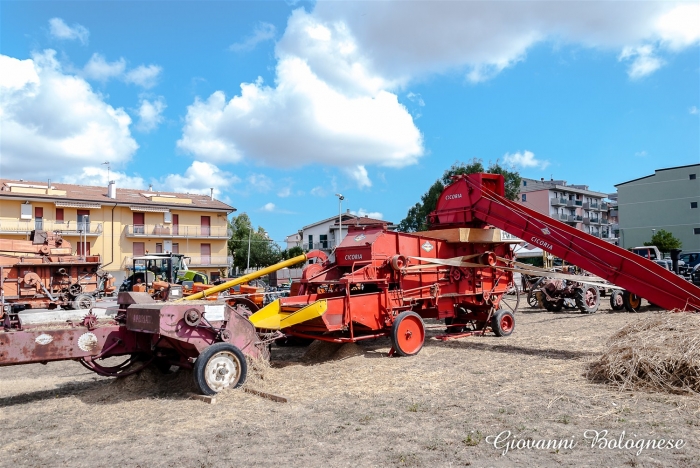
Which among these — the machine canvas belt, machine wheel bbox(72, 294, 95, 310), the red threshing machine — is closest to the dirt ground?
the red threshing machine

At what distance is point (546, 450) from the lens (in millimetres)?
4922

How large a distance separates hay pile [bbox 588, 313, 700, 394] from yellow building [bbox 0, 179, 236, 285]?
138 ft

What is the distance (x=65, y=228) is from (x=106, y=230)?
143 inches

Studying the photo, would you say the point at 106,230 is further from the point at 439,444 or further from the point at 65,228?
the point at 439,444

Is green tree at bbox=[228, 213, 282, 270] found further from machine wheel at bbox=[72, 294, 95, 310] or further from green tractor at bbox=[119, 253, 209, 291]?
machine wheel at bbox=[72, 294, 95, 310]

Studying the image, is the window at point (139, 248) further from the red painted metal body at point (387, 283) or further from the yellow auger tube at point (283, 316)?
the yellow auger tube at point (283, 316)

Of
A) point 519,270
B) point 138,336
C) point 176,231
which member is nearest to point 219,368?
point 138,336

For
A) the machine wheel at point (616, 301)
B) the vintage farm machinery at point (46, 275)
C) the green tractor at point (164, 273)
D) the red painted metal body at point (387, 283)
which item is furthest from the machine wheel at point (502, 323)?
the green tractor at point (164, 273)

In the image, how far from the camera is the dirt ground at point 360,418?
16.1 ft

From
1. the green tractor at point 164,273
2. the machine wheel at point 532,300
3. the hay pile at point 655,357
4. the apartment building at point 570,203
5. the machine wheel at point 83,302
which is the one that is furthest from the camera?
the apartment building at point 570,203

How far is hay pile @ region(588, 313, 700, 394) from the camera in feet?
21.8

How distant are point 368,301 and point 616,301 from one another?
41.1 feet

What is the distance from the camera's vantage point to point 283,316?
29.2ft

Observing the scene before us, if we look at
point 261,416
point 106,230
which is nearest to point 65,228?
point 106,230
